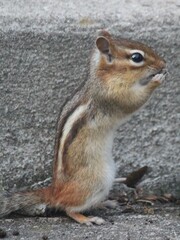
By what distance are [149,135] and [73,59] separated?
657mm

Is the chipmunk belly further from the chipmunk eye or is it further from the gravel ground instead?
the chipmunk eye

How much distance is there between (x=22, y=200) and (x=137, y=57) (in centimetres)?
101

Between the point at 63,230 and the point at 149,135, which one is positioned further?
the point at 149,135

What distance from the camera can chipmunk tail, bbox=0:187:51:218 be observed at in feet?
19.7

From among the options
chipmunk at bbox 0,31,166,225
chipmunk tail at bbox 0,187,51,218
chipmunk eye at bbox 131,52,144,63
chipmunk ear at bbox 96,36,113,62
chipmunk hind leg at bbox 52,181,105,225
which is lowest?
chipmunk hind leg at bbox 52,181,105,225

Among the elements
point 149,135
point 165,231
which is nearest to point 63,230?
point 165,231

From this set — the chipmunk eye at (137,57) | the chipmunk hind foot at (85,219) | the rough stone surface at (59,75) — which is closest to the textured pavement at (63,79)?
the rough stone surface at (59,75)

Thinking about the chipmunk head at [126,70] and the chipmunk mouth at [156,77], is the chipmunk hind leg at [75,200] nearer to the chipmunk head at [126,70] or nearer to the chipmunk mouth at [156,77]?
the chipmunk head at [126,70]

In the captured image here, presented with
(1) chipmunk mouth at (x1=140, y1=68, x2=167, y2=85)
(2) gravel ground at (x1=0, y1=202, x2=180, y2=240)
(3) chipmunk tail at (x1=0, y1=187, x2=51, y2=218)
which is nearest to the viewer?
(2) gravel ground at (x1=0, y1=202, x2=180, y2=240)

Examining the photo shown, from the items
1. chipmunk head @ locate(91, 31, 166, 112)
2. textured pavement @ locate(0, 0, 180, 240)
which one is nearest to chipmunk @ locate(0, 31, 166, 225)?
chipmunk head @ locate(91, 31, 166, 112)

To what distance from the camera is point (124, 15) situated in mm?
6324

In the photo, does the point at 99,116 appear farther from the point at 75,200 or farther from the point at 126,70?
the point at 75,200

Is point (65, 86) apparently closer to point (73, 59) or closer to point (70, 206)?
point (73, 59)

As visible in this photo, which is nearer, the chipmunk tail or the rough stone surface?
the chipmunk tail
